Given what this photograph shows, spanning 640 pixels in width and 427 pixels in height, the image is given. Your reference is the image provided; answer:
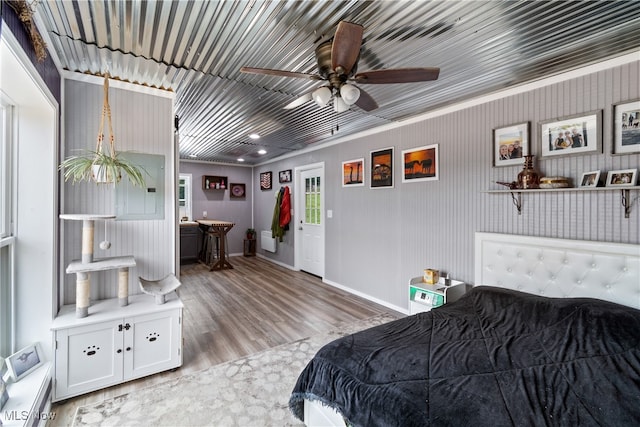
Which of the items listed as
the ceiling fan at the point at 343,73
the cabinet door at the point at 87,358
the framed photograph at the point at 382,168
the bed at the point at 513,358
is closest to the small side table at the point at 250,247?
the framed photograph at the point at 382,168

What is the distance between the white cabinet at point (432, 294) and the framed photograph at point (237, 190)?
536 cm

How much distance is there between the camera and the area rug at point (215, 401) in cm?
176

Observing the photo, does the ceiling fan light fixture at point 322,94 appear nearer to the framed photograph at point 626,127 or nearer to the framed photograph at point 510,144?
the framed photograph at point 510,144

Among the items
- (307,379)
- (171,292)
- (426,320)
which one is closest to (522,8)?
(426,320)

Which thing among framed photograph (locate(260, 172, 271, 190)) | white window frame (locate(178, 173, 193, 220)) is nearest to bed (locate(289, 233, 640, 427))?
framed photograph (locate(260, 172, 271, 190))

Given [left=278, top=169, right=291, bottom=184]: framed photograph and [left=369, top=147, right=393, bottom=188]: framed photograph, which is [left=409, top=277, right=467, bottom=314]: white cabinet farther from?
[left=278, top=169, right=291, bottom=184]: framed photograph

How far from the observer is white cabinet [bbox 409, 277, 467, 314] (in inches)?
106

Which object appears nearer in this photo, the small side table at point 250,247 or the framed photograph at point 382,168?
the framed photograph at point 382,168

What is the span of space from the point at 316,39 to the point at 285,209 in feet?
14.1

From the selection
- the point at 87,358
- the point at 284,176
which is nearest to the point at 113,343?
the point at 87,358

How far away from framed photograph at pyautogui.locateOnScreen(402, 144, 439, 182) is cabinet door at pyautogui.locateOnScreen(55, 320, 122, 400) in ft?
10.6

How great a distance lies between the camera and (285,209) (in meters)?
5.90

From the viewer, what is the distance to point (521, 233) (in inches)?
98.8

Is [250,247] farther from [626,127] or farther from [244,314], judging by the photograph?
[626,127]
